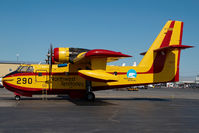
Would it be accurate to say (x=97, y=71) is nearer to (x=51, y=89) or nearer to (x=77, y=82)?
(x=77, y=82)

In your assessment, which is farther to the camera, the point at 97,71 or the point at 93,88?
the point at 93,88

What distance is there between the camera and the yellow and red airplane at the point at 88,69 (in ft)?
59.2

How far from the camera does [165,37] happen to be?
69.1 ft

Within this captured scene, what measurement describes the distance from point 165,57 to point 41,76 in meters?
12.2

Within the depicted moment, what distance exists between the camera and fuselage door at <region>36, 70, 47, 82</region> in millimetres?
19375

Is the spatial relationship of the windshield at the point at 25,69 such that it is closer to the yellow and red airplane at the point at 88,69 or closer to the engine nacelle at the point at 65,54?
the yellow and red airplane at the point at 88,69

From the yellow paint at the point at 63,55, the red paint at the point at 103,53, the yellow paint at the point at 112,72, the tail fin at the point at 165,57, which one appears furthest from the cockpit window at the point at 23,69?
the tail fin at the point at 165,57

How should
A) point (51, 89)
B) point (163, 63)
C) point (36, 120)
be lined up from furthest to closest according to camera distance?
point (163, 63), point (51, 89), point (36, 120)

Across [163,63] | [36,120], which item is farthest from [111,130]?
[163,63]

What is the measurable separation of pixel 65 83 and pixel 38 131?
38.4ft

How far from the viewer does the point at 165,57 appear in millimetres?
20812

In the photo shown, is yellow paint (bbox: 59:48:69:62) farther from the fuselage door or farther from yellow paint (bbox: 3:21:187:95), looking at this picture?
the fuselage door

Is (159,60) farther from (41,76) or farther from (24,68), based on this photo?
(24,68)

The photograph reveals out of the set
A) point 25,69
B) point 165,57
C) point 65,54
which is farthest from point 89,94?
point 165,57
